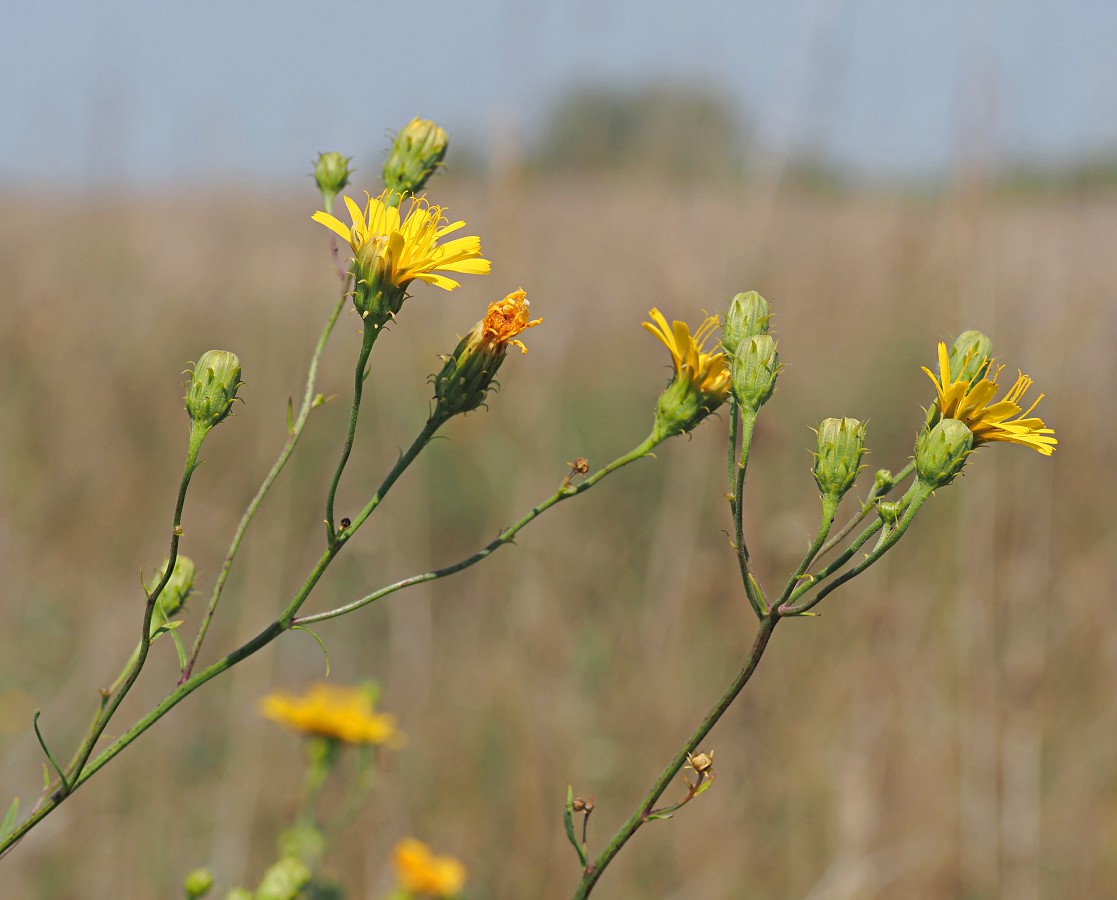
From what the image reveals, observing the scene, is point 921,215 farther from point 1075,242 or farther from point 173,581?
point 173,581

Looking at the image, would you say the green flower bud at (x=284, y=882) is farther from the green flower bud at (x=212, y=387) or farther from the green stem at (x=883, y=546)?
the green stem at (x=883, y=546)

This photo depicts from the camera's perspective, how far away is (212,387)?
1.33 meters

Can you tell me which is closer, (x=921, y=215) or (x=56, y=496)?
(x=56, y=496)

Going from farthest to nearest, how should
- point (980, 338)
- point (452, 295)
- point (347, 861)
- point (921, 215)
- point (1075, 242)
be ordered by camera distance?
point (921, 215), point (452, 295), point (1075, 242), point (347, 861), point (980, 338)

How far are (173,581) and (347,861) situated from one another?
2.34 metres

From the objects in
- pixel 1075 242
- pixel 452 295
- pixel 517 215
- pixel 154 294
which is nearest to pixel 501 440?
pixel 452 295

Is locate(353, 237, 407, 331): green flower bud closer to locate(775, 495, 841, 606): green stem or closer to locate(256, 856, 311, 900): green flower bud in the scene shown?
locate(775, 495, 841, 606): green stem

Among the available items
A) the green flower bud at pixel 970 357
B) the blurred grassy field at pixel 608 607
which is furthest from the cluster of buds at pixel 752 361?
the blurred grassy field at pixel 608 607

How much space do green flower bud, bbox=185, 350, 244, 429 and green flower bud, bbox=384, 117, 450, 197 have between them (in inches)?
20.1

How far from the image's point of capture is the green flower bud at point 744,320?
1.49m

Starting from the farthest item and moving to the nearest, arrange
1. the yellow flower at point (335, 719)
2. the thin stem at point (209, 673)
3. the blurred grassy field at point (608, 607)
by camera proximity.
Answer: the blurred grassy field at point (608, 607), the yellow flower at point (335, 719), the thin stem at point (209, 673)

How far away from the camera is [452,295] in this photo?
582 cm

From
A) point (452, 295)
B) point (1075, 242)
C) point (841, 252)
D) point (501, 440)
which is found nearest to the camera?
point (1075, 242)

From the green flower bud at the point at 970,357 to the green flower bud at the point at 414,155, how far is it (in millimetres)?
857
